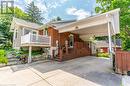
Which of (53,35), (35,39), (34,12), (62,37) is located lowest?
(35,39)

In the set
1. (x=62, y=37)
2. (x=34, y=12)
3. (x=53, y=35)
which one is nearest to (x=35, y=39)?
(x=53, y=35)

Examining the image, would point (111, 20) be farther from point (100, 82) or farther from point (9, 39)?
point (9, 39)

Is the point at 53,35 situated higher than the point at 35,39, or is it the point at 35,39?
the point at 53,35

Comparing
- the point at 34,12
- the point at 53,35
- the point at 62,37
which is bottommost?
the point at 62,37

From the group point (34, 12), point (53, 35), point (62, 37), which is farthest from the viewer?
point (34, 12)

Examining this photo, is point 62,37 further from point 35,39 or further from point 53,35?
point 35,39

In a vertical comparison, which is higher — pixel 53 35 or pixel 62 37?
pixel 53 35

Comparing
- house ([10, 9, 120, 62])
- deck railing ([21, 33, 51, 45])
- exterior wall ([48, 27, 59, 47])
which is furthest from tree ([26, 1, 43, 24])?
deck railing ([21, 33, 51, 45])

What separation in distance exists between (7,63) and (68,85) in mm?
9147

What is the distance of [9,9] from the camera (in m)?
32.7

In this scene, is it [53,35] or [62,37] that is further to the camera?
[62,37]

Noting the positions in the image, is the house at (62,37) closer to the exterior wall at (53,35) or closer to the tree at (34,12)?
the exterior wall at (53,35)

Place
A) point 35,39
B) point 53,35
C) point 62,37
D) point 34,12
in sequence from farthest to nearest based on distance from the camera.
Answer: point 34,12
point 62,37
point 53,35
point 35,39

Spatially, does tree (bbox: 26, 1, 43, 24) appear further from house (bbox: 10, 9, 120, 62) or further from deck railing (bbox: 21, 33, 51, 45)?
deck railing (bbox: 21, 33, 51, 45)
